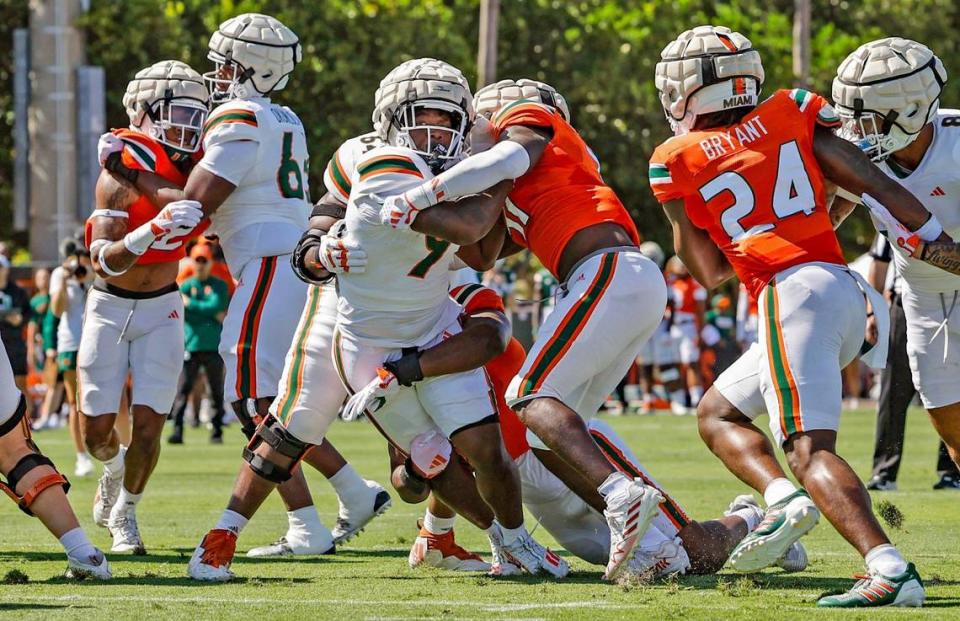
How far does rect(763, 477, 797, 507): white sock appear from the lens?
18.7ft

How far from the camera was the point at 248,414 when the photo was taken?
24.7 ft

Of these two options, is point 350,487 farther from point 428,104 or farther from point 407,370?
point 428,104

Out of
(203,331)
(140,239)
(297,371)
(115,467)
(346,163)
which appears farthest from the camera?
(203,331)

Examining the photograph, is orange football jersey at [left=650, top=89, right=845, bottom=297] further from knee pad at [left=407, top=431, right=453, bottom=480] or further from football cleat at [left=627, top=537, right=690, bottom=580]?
knee pad at [left=407, top=431, right=453, bottom=480]

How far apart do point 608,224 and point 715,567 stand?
144 cm

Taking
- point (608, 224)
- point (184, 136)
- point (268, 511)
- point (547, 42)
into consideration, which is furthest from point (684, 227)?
point (547, 42)

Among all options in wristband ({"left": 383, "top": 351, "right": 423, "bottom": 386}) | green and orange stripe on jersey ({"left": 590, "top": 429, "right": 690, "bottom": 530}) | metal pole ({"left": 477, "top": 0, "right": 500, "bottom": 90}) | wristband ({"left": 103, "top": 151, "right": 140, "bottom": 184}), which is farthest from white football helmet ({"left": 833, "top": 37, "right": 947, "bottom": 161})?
metal pole ({"left": 477, "top": 0, "right": 500, "bottom": 90})

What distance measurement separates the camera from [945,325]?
684cm

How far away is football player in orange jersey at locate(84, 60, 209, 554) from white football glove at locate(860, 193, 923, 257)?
334cm

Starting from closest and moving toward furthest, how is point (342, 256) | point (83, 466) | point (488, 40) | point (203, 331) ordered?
point (342, 256), point (83, 466), point (203, 331), point (488, 40)

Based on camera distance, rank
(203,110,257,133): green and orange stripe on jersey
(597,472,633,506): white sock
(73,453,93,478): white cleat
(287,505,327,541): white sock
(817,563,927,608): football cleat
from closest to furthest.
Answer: (817,563,927,608): football cleat → (597,472,633,506): white sock → (203,110,257,133): green and orange stripe on jersey → (287,505,327,541): white sock → (73,453,93,478): white cleat

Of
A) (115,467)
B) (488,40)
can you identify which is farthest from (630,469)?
(488,40)

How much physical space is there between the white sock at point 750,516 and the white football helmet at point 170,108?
3.15 m

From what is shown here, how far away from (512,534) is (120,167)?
263 centimetres
